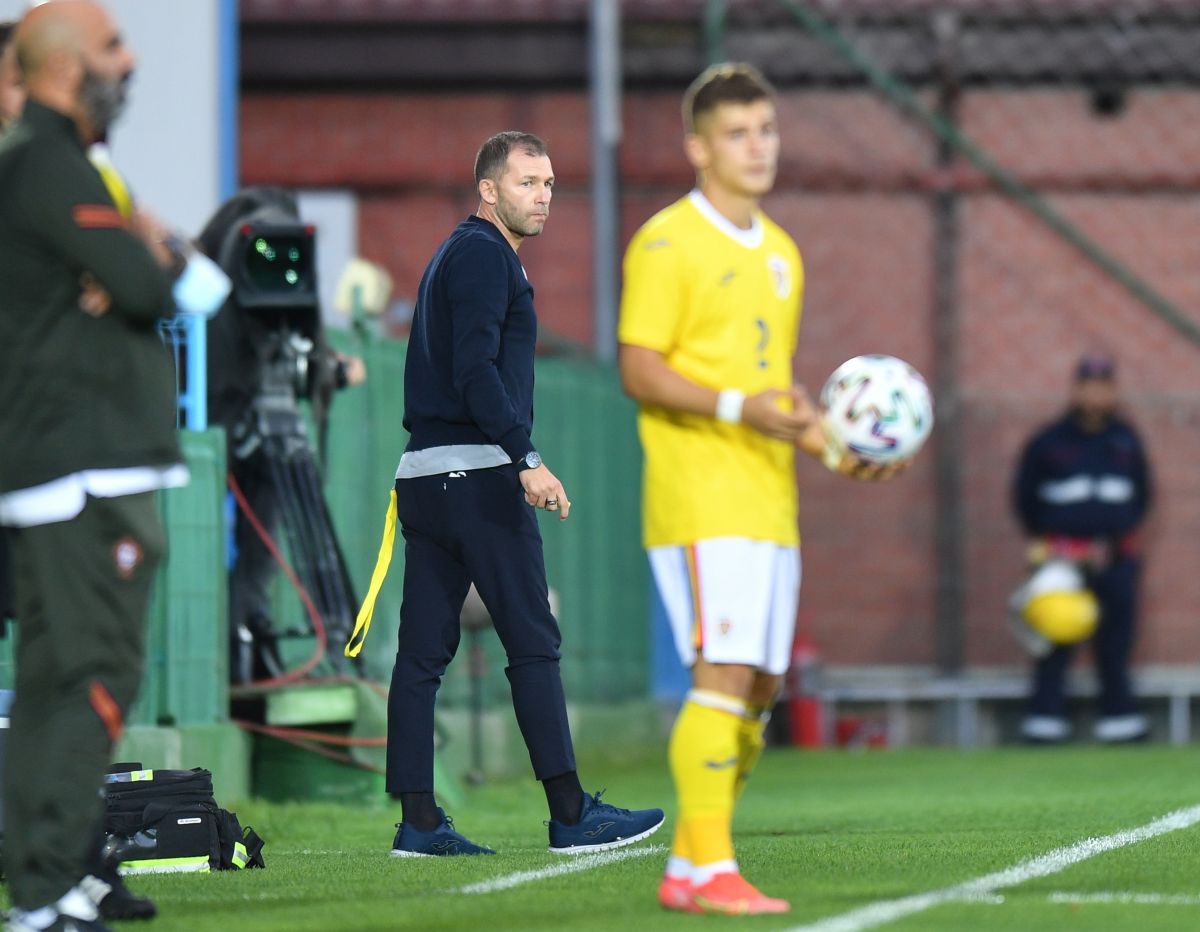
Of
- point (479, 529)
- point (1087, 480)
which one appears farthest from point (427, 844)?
point (1087, 480)

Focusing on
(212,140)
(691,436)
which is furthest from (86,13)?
(212,140)

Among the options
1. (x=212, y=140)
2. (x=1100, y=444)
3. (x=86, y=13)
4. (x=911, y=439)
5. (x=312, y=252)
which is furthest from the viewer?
(x=1100, y=444)

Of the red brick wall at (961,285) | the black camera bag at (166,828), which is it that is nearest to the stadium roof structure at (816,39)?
the red brick wall at (961,285)

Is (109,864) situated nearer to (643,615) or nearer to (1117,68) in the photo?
(643,615)

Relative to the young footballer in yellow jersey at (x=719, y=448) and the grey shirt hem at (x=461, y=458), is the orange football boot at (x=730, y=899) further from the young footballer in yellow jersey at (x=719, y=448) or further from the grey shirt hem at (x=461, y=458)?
the grey shirt hem at (x=461, y=458)

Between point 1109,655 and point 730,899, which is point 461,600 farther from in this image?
point 1109,655

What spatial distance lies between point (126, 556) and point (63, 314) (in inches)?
21.4

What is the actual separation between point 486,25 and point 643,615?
461 centimetres

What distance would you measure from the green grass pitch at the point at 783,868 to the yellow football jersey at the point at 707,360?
95cm

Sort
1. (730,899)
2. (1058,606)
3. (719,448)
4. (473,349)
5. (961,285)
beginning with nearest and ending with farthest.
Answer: (730,899)
(719,448)
(473,349)
(1058,606)
(961,285)

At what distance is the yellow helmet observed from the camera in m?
16.3

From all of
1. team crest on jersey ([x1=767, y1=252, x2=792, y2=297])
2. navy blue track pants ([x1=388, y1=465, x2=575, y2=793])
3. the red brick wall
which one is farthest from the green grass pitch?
the red brick wall

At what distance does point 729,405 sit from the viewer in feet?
19.2

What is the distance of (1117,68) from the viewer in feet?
59.1
